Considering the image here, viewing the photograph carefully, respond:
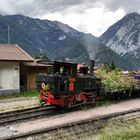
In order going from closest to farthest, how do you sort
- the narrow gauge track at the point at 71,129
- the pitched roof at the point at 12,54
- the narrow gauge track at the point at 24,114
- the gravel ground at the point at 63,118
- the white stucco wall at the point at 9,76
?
the narrow gauge track at the point at 71,129
the gravel ground at the point at 63,118
the narrow gauge track at the point at 24,114
the white stucco wall at the point at 9,76
the pitched roof at the point at 12,54

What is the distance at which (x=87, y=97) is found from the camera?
19203 millimetres

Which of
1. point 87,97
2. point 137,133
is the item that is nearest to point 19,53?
point 87,97

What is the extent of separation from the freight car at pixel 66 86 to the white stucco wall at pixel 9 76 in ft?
29.2

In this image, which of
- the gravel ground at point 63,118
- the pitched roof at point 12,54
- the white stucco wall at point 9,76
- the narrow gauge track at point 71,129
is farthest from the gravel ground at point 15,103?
the narrow gauge track at point 71,129

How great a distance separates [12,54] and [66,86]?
40.3 feet

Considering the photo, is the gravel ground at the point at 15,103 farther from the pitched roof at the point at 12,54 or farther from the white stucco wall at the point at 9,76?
the pitched roof at the point at 12,54

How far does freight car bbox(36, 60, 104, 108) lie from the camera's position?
1711 cm

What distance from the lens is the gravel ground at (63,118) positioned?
539 inches

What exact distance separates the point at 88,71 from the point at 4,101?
6.34 m

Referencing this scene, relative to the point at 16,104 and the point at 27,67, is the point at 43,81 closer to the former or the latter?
the point at 16,104

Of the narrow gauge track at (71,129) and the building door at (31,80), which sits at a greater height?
the building door at (31,80)

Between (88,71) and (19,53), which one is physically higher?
(19,53)

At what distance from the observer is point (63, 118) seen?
52.6 feet

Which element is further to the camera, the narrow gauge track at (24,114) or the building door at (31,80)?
the building door at (31,80)
